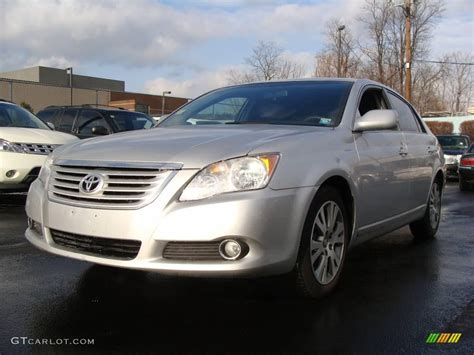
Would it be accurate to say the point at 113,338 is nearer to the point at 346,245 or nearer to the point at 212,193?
the point at 212,193

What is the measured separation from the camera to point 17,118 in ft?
27.5

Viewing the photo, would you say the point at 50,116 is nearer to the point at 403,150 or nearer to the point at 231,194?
the point at 403,150

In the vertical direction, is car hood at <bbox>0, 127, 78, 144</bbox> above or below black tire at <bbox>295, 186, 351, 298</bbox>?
above

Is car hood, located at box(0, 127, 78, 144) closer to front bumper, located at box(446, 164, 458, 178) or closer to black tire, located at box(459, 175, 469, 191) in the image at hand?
black tire, located at box(459, 175, 469, 191)

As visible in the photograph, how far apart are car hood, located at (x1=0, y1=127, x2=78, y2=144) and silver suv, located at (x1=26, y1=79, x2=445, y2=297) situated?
13.4 feet

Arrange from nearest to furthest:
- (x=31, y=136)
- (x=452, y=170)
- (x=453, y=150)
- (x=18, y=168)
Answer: (x=18, y=168) → (x=31, y=136) → (x=452, y=170) → (x=453, y=150)

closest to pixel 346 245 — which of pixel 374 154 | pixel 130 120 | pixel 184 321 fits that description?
pixel 374 154

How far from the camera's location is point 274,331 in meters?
2.99

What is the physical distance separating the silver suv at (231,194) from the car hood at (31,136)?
161 inches

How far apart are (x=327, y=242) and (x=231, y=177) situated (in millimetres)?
986

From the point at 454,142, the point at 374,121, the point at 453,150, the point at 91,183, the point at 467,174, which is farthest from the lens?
the point at 454,142

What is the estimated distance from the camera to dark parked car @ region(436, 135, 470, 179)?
15133mm

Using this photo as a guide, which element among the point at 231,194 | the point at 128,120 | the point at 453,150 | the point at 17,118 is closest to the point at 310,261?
the point at 231,194

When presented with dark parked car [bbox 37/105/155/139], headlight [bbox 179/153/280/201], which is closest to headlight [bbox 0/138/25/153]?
dark parked car [bbox 37/105/155/139]
